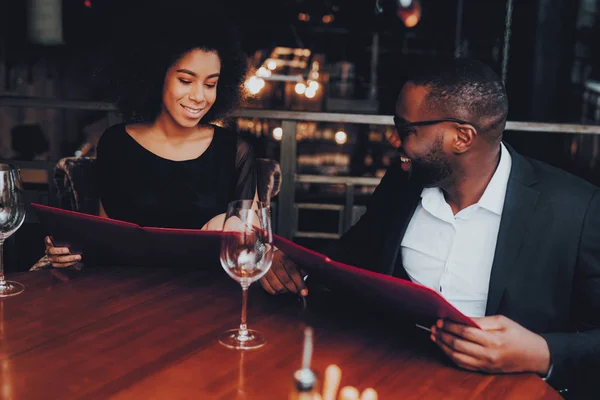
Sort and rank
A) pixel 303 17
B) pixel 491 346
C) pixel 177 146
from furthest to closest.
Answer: pixel 303 17
pixel 177 146
pixel 491 346

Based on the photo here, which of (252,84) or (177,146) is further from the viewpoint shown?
(252,84)

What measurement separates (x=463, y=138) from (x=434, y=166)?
0.35ft

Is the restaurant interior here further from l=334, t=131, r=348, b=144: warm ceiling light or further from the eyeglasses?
l=334, t=131, r=348, b=144: warm ceiling light

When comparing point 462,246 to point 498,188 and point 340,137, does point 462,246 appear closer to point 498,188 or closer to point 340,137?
point 498,188

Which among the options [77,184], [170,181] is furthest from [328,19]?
[77,184]

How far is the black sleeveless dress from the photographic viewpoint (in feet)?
7.72

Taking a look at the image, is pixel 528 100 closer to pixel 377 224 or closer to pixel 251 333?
pixel 377 224

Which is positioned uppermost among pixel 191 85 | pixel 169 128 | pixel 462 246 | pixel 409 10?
pixel 409 10

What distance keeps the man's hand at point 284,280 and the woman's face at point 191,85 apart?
3.15 feet

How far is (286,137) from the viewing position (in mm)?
3346

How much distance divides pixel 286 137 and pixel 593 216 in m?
2.04

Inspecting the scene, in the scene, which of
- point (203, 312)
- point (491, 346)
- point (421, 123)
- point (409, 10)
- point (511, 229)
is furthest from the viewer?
point (409, 10)

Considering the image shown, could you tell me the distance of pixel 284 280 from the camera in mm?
1483

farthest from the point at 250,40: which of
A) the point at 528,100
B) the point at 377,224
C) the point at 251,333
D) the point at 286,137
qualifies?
the point at 251,333
